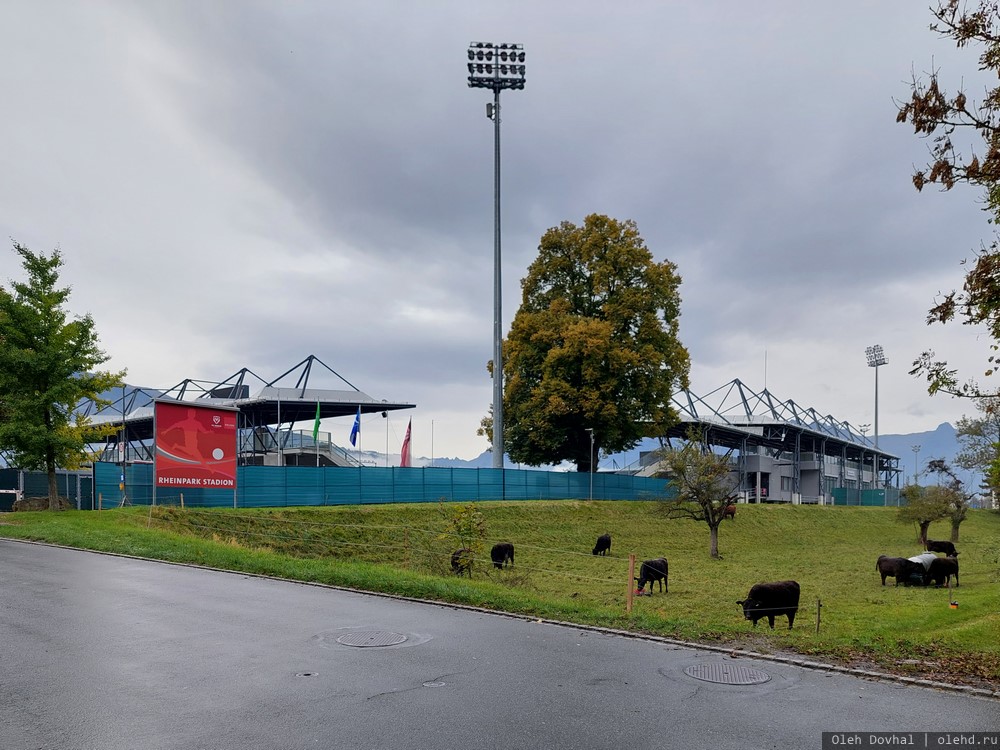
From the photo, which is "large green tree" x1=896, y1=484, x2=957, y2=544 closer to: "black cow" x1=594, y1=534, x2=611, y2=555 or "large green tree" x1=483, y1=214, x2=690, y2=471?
"large green tree" x1=483, y1=214, x2=690, y2=471

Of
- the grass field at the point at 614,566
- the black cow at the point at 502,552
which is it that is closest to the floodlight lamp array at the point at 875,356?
the grass field at the point at 614,566

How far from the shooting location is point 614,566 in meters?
26.8

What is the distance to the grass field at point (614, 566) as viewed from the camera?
11.9m

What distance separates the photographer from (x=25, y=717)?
7.18 m

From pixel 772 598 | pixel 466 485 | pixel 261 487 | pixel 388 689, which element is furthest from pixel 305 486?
pixel 388 689

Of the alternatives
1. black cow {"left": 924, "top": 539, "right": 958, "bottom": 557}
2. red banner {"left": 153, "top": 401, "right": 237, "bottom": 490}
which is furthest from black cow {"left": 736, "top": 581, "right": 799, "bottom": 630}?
black cow {"left": 924, "top": 539, "right": 958, "bottom": 557}

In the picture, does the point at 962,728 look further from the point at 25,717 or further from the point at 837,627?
the point at 25,717

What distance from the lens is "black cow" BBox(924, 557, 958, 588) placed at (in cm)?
2266

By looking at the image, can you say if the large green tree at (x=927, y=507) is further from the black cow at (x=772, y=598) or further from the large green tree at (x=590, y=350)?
the black cow at (x=772, y=598)

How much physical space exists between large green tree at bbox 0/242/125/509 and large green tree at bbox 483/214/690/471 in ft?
86.4

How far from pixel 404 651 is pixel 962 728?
6458 millimetres

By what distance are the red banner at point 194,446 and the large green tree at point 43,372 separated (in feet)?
25.0

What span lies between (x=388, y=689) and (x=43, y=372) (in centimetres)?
3015

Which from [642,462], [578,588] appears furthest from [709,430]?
[578,588]
